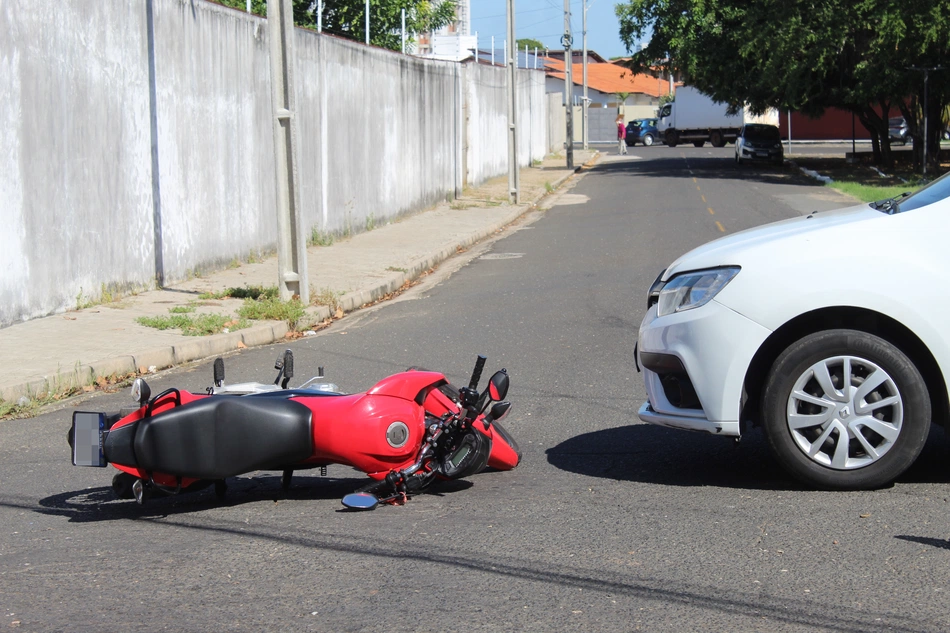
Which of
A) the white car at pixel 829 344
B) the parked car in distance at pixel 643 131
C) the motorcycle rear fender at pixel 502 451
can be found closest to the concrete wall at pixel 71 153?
the motorcycle rear fender at pixel 502 451

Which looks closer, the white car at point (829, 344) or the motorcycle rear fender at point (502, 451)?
the white car at point (829, 344)

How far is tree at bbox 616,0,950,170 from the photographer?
28.5 m

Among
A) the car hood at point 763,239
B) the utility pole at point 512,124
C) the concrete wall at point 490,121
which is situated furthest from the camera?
the concrete wall at point 490,121

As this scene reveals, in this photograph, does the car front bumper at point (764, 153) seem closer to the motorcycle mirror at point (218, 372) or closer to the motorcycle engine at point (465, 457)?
the motorcycle engine at point (465, 457)

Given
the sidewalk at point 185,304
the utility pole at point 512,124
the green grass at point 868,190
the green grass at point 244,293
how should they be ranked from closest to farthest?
the sidewalk at point 185,304
the green grass at point 244,293
the green grass at point 868,190
the utility pole at point 512,124

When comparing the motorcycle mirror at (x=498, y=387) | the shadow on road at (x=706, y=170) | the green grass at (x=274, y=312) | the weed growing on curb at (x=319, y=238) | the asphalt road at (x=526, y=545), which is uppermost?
the shadow on road at (x=706, y=170)

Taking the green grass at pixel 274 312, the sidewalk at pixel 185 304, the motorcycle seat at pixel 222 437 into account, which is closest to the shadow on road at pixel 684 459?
the motorcycle seat at pixel 222 437

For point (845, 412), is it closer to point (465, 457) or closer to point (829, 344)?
point (829, 344)

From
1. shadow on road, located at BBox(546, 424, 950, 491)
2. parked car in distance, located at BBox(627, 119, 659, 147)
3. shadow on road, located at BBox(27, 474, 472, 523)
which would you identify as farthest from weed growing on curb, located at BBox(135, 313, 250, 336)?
parked car in distance, located at BBox(627, 119, 659, 147)

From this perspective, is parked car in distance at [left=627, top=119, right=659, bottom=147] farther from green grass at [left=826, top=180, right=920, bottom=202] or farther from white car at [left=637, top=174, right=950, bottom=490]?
white car at [left=637, top=174, right=950, bottom=490]

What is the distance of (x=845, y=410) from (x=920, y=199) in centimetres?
130

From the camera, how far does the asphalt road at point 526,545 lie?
12.7 feet

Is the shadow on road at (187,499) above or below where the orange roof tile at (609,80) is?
below

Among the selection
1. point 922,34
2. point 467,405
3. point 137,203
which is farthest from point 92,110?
point 922,34
